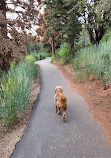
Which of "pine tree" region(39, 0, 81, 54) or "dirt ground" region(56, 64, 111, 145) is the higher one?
"pine tree" region(39, 0, 81, 54)

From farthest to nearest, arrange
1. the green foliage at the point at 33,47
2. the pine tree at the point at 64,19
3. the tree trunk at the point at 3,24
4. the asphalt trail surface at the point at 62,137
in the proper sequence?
the green foliage at the point at 33,47, the pine tree at the point at 64,19, the tree trunk at the point at 3,24, the asphalt trail surface at the point at 62,137

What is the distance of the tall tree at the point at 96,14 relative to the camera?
534cm

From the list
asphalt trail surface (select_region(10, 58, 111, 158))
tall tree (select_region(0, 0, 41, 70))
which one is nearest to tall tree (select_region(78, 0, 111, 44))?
tall tree (select_region(0, 0, 41, 70))

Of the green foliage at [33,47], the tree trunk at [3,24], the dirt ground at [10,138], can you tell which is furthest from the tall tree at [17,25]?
the green foliage at [33,47]

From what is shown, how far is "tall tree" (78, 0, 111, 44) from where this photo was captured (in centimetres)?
534

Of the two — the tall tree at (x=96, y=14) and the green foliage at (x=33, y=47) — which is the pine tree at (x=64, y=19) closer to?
the tall tree at (x=96, y=14)

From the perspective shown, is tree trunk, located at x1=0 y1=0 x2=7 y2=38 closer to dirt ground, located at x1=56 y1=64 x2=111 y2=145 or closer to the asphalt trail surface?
the asphalt trail surface

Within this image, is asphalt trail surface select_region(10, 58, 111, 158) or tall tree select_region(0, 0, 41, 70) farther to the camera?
tall tree select_region(0, 0, 41, 70)

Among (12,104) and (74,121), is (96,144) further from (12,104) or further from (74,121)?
(12,104)

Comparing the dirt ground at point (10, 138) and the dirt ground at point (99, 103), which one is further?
the dirt ground at point (99, 103)

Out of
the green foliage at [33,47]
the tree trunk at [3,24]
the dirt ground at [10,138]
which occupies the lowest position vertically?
the dirt ground at [10,138]

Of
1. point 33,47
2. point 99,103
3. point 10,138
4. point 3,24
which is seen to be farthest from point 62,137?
point 33,47

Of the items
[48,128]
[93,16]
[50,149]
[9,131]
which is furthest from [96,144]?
[93,16]

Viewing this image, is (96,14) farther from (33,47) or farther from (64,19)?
(33,47)
